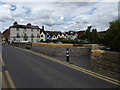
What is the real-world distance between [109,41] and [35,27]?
58.7 m

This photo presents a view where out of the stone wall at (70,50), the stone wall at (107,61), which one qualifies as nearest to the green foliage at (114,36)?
the stone wall at (107,61)

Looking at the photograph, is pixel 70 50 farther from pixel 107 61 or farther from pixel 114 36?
pixel 107 61

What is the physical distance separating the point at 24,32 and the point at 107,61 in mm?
56982

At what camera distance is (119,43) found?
6312mm

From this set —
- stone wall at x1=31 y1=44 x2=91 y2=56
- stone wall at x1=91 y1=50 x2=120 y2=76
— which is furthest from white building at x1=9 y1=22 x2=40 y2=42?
stone wall at x1=91 y1=50 x2=120 y2=76

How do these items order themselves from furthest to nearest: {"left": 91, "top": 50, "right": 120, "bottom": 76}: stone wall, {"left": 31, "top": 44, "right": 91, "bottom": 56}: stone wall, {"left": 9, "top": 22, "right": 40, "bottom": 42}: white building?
{"left": 9, "top": 22, "right": 40, "bottom": 42}: white building
{"left": 31, "top": 44, "right": 91, "bottom": 56}: stone wall
{"left": 91, "top": 50, "right": 120, "bottom": 76}: stone wall

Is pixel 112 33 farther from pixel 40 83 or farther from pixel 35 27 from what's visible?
pixel 35 27

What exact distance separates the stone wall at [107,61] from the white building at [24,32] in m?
54.6

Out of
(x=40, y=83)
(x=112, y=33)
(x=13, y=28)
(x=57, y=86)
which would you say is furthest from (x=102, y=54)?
(x=13, y=28)

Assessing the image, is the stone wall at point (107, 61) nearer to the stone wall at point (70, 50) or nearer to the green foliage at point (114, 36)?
the green foliage at point (114, 36)

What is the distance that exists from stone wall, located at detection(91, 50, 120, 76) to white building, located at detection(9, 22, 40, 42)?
54615 mm

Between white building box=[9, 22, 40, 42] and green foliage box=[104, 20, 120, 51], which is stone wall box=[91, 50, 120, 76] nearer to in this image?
green foliage box=[104, 20, 120, 51]

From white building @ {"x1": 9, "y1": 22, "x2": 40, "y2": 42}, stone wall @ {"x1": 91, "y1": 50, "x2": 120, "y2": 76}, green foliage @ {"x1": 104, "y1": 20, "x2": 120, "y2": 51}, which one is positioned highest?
white building @ {"x1": 9, "y1": 22, "x2": 40, "y2": 42}

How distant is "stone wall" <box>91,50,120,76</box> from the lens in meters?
5.57
